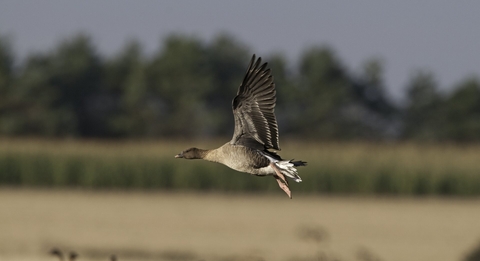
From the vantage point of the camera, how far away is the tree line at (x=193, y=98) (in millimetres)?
57062

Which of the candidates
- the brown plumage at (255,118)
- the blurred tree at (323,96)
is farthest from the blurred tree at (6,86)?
the brown plumage at (255,118)

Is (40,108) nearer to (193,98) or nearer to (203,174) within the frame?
(193,98)

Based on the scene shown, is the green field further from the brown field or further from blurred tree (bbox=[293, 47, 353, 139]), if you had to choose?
blurred tree (bbox=[293, 47, 353, 139])

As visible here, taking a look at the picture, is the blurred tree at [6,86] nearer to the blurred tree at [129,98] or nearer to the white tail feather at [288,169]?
the blurred tree at [129,98]

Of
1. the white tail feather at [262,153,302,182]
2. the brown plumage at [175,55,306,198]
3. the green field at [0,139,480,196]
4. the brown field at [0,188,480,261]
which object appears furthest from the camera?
the green field at [0,139,480,196]

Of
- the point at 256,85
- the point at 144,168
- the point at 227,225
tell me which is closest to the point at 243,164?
the point at 256,85

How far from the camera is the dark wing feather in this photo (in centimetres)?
744

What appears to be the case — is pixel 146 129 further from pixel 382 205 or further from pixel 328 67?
pixel 382 205

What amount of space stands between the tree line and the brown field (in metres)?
27.0

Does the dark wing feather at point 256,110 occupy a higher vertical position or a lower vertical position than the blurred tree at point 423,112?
lower

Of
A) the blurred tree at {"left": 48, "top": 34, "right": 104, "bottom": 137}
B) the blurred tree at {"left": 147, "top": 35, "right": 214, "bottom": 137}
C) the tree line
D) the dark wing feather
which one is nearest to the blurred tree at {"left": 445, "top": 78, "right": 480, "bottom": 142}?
the tree line

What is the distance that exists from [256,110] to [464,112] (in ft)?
188

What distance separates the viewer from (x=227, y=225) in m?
23.5

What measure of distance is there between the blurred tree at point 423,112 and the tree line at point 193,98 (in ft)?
0.23
